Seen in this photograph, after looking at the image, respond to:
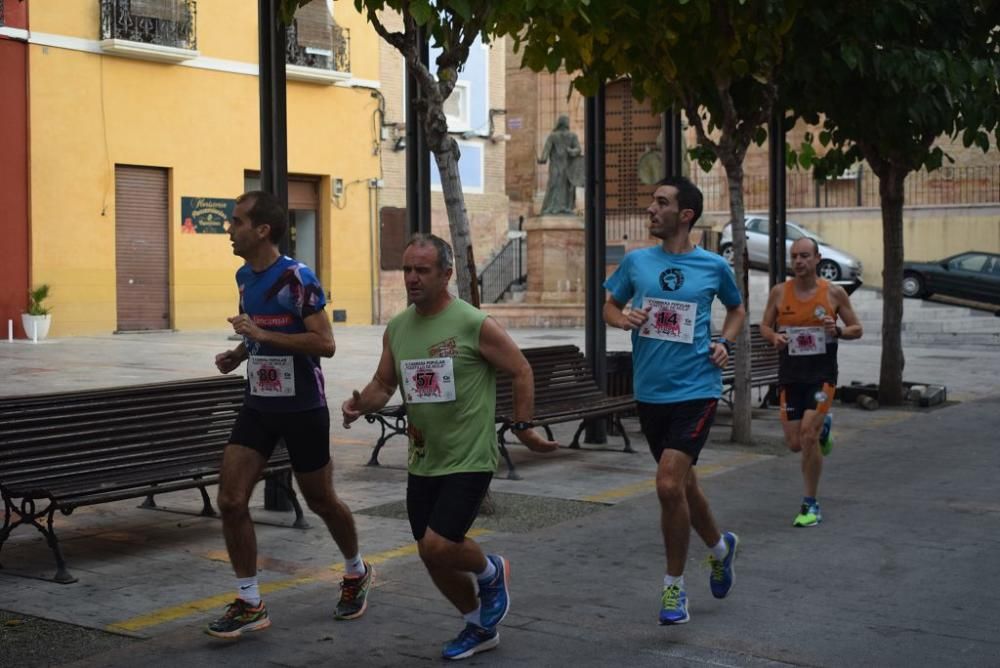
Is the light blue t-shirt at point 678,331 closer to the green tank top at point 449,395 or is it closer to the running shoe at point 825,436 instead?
the green tank top at point 449,395

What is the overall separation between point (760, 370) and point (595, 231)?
3518mm

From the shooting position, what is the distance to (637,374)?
6637 mm

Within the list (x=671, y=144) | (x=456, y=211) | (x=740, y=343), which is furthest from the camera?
(x=671, y=144)

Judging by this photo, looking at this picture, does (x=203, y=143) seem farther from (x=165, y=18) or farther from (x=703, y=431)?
(x=703, y=431)

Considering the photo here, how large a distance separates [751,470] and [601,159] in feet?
9.97

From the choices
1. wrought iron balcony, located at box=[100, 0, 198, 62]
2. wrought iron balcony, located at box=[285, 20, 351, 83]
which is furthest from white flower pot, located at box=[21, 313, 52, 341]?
wrought iron balcony, located at box=[285, 20, 351, 83]

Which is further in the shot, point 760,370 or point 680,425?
point 760,370

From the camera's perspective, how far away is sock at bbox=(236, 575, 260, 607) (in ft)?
19.9

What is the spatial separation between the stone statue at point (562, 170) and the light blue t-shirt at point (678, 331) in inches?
1017

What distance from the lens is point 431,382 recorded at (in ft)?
18.7

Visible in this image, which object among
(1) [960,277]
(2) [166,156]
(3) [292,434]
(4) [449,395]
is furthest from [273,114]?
(1) [960,277]

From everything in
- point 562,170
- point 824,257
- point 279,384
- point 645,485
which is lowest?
point 645,485

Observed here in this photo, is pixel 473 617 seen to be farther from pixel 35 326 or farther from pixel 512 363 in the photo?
pixel 35 326

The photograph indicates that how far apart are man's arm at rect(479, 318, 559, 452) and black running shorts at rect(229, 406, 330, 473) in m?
1.01
